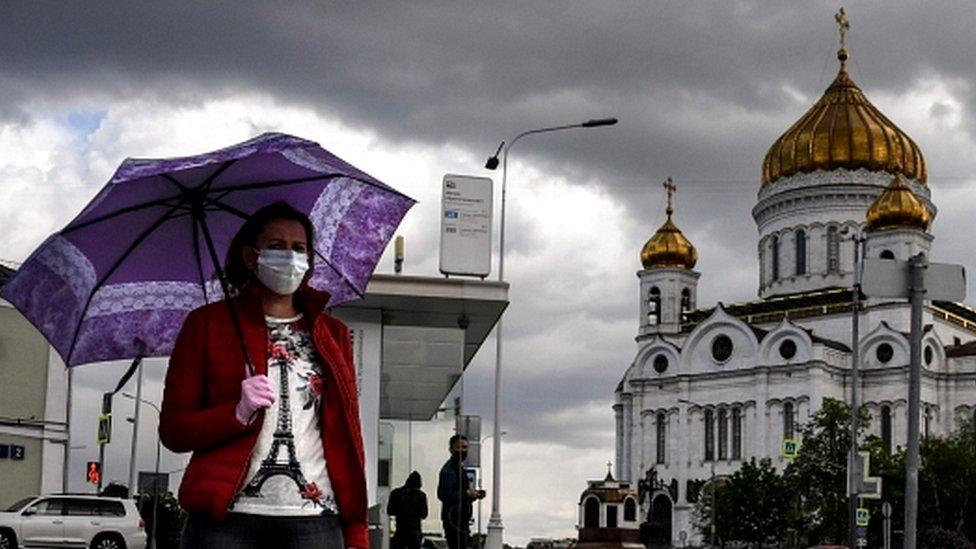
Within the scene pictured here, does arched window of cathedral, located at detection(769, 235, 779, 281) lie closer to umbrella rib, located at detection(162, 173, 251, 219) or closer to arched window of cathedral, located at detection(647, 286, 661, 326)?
arched window of cathedral, located at detection(647, 286, 661, 326)

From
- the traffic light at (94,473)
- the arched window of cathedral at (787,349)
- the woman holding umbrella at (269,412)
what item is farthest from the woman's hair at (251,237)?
the arched window of cathedral at (787,349)

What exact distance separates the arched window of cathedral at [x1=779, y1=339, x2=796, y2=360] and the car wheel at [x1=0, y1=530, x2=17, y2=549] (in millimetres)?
60120

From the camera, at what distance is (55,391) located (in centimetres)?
4616

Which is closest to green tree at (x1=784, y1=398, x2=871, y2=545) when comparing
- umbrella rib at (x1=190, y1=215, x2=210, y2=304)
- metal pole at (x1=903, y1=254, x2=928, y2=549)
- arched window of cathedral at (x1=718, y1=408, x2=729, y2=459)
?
arched window of cathedral at (x1=718, y1=408, x2=729, y2=459)

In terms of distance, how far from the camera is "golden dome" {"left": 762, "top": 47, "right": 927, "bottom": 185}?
8550 centimetres

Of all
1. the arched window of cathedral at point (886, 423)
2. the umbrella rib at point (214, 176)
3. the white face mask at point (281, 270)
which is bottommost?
the white face mask at point (281, 270)

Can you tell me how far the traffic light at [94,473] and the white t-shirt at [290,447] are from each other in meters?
34.1

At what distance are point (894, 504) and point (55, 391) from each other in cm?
2863

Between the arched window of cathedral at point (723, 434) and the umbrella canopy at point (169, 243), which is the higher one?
the arched window of cathedral at point (723, 434)

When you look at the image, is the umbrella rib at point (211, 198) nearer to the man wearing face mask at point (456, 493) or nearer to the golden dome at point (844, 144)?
the man wearing face mask at point (456, 493)

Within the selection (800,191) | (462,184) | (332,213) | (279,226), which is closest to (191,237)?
(332,213)

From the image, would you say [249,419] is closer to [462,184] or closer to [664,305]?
[462,184]

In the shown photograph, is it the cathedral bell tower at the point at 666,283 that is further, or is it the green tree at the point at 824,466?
the cathedral bell tower at the point at 666,283

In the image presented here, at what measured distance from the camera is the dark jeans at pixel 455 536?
1644cm
